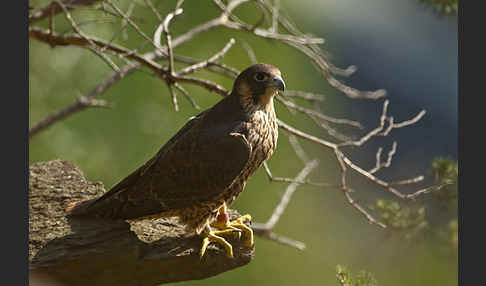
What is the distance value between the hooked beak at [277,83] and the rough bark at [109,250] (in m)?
0.64

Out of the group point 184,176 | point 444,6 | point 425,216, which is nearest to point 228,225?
point 184,176

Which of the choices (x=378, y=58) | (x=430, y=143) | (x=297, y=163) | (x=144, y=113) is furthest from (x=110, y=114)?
(x=430, y=143)

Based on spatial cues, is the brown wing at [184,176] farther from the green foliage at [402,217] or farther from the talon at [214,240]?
the green foliage at [402,217]

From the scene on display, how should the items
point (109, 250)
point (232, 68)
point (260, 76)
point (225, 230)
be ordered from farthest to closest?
point (232, 68)
point (225, 230)
point (260, 76)
point (109, 250)

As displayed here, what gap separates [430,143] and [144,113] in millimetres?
2049

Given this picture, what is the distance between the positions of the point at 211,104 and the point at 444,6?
5.57 feet

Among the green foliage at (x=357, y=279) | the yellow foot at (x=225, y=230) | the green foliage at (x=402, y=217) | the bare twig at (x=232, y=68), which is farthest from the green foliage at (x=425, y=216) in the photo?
the yellow foot at (x=225, y=230)

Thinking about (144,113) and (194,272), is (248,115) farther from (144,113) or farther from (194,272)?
(144,113)

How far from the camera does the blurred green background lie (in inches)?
159

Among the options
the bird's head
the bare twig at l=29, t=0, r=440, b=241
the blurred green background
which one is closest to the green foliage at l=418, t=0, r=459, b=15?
the bare twig at l=29, t=0, r=440, b=241

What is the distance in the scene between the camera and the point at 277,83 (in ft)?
7.09

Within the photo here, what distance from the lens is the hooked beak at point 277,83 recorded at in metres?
2.15

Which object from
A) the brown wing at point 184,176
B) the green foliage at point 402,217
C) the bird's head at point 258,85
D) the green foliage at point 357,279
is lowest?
the green foliage at point 357,279

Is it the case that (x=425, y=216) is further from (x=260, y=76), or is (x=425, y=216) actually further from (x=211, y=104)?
(x=211, y=104)
